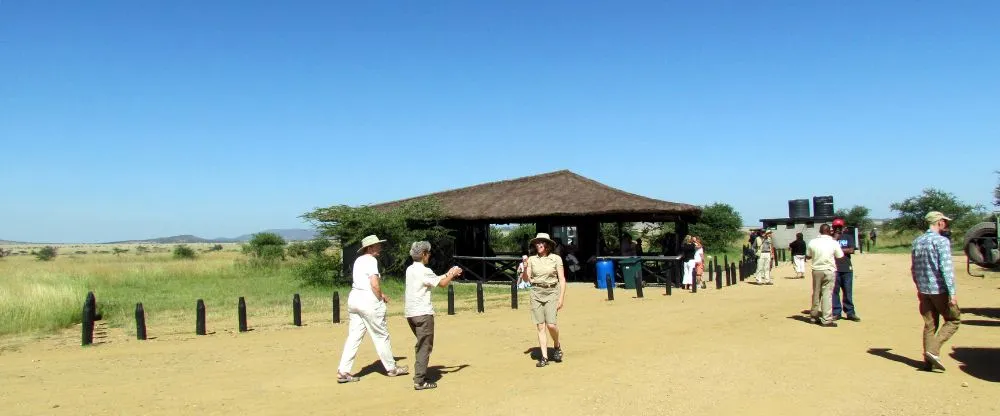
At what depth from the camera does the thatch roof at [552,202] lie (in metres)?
19.4

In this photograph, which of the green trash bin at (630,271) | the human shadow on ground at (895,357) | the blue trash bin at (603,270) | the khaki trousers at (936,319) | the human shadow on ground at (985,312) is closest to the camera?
the khaki trousers at (936,319)

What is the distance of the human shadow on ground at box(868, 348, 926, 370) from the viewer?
24.5ft

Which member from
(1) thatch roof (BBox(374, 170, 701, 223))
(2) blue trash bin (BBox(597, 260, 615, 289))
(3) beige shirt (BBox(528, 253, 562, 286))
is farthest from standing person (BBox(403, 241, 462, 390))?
(1) thatch roof (BBox(374, 170, 701, 223))

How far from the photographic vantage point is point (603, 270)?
18.5m

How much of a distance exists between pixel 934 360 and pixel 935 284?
2.66ft

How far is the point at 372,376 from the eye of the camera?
768 centimetres

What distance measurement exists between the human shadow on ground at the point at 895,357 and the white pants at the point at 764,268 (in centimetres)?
1036

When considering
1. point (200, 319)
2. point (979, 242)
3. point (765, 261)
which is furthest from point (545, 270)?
point (765, 261)

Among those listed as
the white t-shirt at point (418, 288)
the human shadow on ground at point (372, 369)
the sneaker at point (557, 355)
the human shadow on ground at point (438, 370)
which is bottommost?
the human shadow on ground at point (438, 370)

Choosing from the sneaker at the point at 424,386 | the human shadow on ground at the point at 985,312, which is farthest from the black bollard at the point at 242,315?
the human shadow on ground at the point at 985,312

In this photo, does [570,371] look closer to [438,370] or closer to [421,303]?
[438,370]

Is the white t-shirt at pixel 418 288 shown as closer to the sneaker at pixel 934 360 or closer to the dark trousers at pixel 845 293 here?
the sneaker at pixel 934 360

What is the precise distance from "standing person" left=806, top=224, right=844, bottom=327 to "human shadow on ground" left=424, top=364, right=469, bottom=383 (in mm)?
5535

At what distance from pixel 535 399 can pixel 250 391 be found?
3019 mm
